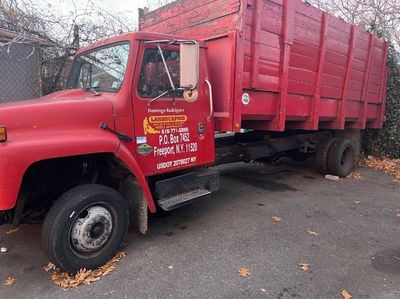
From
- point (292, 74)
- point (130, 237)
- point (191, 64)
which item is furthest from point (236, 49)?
point (130, 237)

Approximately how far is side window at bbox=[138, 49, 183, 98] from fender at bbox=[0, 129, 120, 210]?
30.2 inches

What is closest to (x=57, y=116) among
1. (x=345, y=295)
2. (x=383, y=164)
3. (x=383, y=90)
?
(x=345, y=295)

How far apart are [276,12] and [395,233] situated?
340cm

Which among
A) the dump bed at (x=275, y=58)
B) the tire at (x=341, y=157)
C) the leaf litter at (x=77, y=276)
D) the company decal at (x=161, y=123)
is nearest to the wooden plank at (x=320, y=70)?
the dump bed at (x=275, y=58)

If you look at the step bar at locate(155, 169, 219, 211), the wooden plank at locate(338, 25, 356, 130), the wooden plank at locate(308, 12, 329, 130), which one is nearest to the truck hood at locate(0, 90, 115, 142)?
the step bar at locate(155, 169, 219, 211)

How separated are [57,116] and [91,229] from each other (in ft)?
3.73

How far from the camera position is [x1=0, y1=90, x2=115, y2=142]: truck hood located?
3.08m

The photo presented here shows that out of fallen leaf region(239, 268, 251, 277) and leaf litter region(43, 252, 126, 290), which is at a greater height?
fallen leaf region(239, 268, 251, 277)

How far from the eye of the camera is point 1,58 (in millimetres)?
6312

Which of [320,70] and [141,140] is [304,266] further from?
[320,70]

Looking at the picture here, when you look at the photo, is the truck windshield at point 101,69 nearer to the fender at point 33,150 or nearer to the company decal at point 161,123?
the company decal at point 161,123

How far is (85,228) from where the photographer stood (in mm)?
3395

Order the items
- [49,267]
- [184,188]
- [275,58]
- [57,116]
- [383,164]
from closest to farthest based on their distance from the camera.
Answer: [57,116]
[49,267]
[184,188]
[275,58]
[383,164]

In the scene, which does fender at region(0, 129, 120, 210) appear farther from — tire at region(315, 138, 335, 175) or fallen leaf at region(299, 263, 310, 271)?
tire at region(315, 138, 335, 175)
